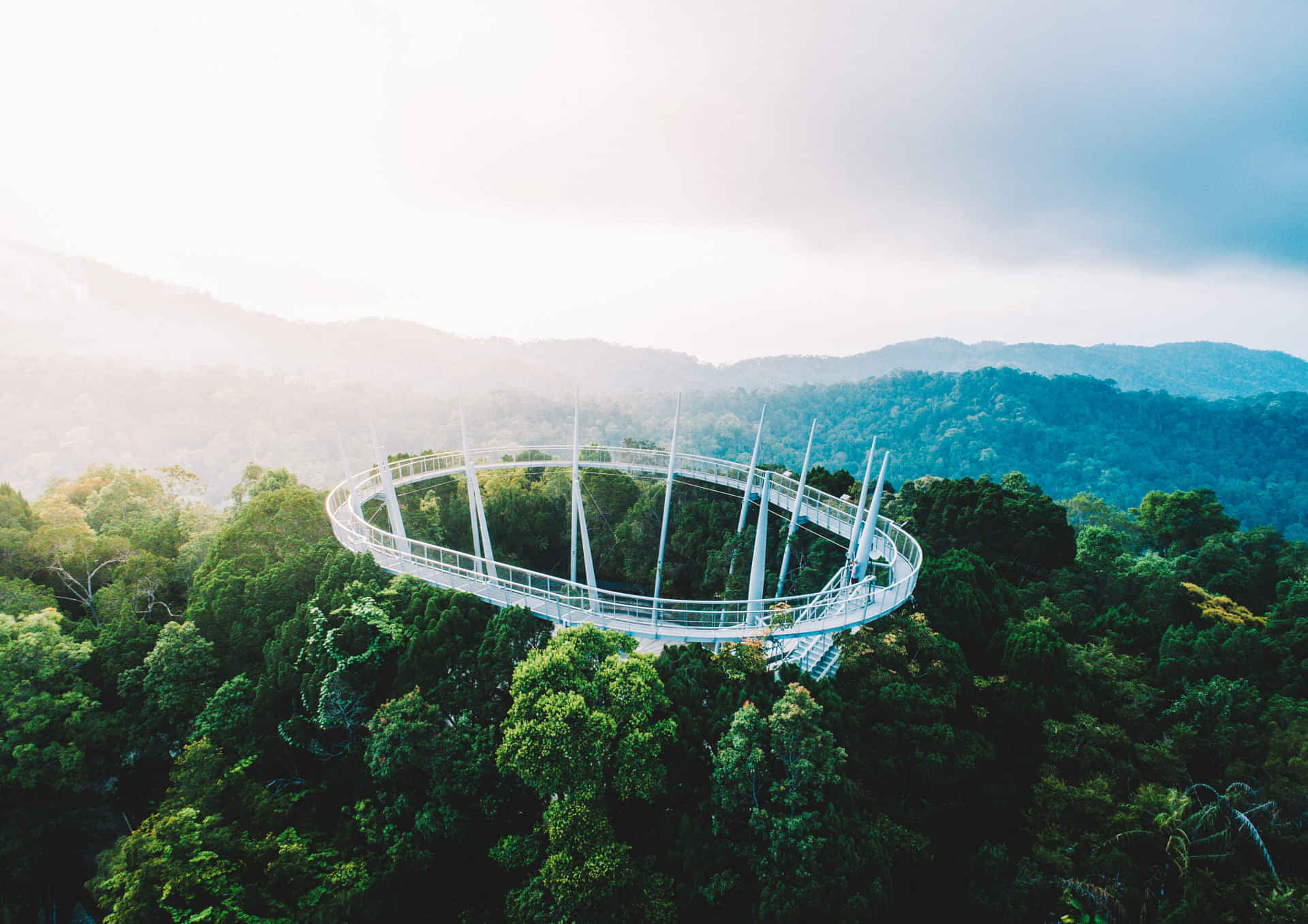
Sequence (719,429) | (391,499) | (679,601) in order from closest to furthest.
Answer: (679,601) < (391,499) < (719,429)

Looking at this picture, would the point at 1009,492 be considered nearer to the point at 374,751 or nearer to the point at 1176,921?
the point at 1176,921

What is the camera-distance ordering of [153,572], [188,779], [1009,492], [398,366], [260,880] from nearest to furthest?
[260,880] < [188,779] < [153,572] < [1009,492] < [398,366]

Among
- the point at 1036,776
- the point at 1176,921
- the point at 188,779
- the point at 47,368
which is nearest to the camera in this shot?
the point at 1176,921

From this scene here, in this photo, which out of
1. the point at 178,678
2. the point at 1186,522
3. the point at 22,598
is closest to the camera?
the point at 178,678

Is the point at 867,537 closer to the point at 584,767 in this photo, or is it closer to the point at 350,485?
the point at 584,767

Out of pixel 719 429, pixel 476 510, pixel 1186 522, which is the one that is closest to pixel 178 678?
pixel 476 510

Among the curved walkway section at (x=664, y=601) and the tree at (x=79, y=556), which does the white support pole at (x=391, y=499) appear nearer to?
the curved walkway section at (x=664, y=601)

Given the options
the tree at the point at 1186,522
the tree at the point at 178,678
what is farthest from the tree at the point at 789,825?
the tree at the point at 1186,522

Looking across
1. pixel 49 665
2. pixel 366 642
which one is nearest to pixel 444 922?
pixel 366 642
